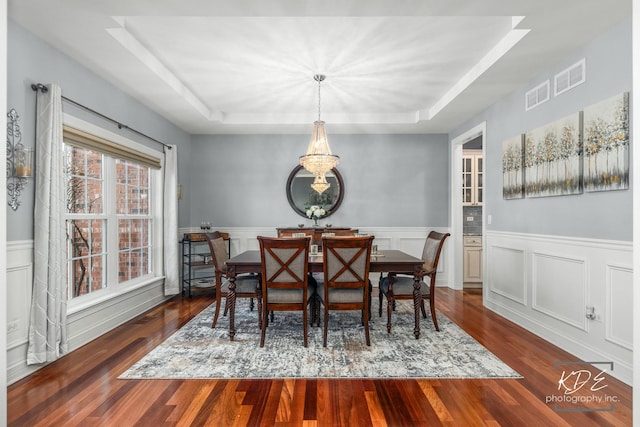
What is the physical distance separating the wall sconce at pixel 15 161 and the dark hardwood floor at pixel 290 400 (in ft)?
4.21

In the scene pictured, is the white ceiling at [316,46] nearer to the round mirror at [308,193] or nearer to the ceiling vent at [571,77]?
the ceiling vent at [571,77]

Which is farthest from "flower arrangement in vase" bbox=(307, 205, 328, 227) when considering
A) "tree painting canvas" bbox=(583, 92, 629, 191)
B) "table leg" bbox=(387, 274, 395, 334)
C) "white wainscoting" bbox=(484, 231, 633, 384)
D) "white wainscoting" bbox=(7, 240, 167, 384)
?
"tree painting canvas" bbox=(583, 92, 629, 191)

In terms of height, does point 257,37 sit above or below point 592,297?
above

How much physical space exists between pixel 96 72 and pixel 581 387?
464cm

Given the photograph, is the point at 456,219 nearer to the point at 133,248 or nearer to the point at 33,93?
the point at 133,248

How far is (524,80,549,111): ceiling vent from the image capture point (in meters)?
3.37

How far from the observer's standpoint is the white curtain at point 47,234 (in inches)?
103

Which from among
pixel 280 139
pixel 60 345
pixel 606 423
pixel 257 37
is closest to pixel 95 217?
pixel 60 345

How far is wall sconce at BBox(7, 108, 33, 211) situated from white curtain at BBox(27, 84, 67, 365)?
0.12 metres

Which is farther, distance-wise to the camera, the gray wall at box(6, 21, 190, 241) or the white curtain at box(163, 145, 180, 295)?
the white curtain at box(163, 145, 180, 295)

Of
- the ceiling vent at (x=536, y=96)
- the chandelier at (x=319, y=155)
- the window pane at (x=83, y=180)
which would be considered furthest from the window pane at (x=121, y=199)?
the ceiling vent at (x=536, y=96)

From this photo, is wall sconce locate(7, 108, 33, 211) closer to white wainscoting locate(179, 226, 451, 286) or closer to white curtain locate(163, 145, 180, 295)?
white curtain locate(163, 145, 180, 295)

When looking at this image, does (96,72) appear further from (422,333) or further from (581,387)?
(581,387)

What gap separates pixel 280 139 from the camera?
5.91 m
